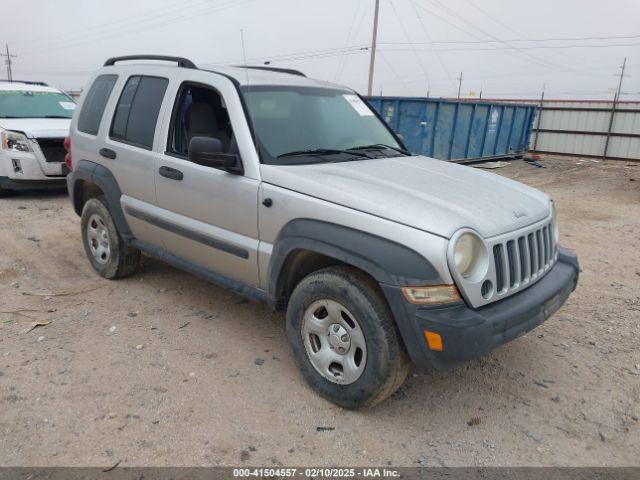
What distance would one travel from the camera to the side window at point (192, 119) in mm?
3795

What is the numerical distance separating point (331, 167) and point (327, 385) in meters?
1.35

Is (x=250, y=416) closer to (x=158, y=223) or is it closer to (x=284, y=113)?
(x=158, y=223)

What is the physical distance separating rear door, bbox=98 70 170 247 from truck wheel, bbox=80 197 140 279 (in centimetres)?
36

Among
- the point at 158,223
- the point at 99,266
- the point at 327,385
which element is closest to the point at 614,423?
the point at 327,385

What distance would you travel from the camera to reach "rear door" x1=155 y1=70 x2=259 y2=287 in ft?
10.9

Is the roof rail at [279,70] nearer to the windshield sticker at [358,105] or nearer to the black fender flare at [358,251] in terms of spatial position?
the windshield sticker at [358,105]

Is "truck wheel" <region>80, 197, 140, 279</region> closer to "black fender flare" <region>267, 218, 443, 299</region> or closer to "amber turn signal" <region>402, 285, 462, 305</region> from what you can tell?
"black fender flare" <region>267, 218, 443, 299</region>

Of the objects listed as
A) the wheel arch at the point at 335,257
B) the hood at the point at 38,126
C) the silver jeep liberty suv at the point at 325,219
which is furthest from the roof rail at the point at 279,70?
the hood at the point at 38,126

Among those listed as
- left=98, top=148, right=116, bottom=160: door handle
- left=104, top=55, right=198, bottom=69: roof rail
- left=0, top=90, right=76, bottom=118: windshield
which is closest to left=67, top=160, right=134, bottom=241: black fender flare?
left=98, top=148, right=116, bottom=160: door handle

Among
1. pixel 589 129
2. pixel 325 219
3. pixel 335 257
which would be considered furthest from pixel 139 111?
pixel 589 129

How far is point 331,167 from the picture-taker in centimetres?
329

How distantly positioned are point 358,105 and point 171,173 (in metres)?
1.61

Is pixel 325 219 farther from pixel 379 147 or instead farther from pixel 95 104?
pixel 95 104

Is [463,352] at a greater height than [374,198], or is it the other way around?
[374,198]
